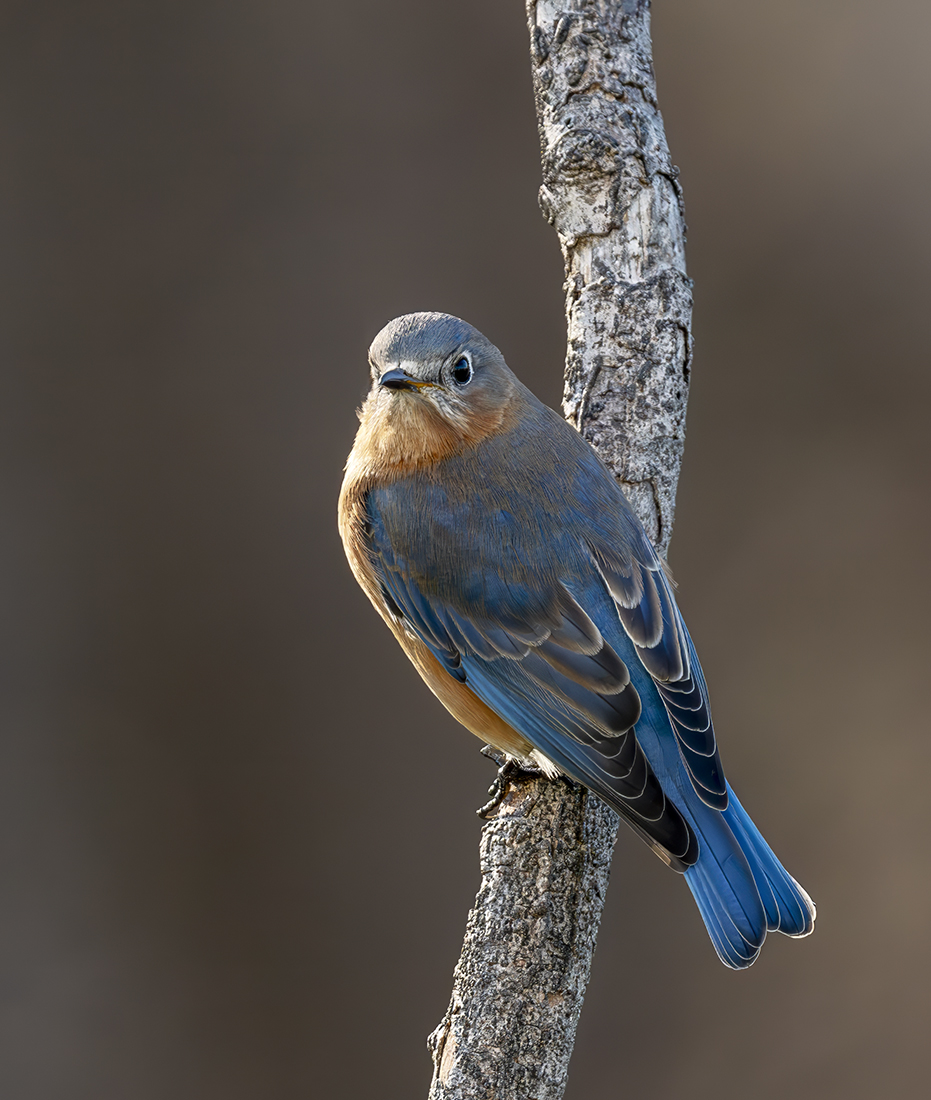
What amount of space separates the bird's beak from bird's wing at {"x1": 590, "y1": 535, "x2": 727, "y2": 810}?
0.57 m

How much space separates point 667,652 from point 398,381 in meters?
0.88

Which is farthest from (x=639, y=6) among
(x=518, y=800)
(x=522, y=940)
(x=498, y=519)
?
(x=522, y=940)

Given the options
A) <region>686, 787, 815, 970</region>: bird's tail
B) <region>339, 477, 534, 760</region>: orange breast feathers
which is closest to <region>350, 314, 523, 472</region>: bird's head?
<region>339, 477, 534, 760</region>: orange breast feathers

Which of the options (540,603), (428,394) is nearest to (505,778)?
(540,603)

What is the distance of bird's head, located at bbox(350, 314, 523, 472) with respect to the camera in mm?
2506

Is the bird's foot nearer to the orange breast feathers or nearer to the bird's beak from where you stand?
the orange breast feathers

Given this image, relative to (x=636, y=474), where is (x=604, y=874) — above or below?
below

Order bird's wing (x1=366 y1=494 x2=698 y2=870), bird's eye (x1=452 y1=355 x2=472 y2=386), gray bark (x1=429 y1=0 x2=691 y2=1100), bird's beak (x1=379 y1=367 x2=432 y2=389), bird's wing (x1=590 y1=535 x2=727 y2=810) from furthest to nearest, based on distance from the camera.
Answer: gray bark (x1=429 y1=0 x2=691 y2=1100) < bird's eye (x1=452 y1=355 x2=472 y2=386) < bird's beak (x1=379 y1=367 x2=432 y2=389) < bird's wing (x1=590 y1=535 x2=727 y2=810) < bird's wing (x1=366 y1=494 x2=698 y2=870)

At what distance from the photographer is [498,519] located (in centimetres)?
250

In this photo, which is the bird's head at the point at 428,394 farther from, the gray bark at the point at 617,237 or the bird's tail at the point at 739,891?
the bird's tail at the point at 739,891

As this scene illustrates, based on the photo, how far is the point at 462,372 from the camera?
260 cm

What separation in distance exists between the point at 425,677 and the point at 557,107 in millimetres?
1527

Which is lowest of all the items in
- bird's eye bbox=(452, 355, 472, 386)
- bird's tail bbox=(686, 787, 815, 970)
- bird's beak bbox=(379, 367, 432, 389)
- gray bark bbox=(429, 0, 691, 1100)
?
bird's tail bbox=(686, 787, 815, 970)

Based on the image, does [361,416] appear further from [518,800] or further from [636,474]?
[518,800]
